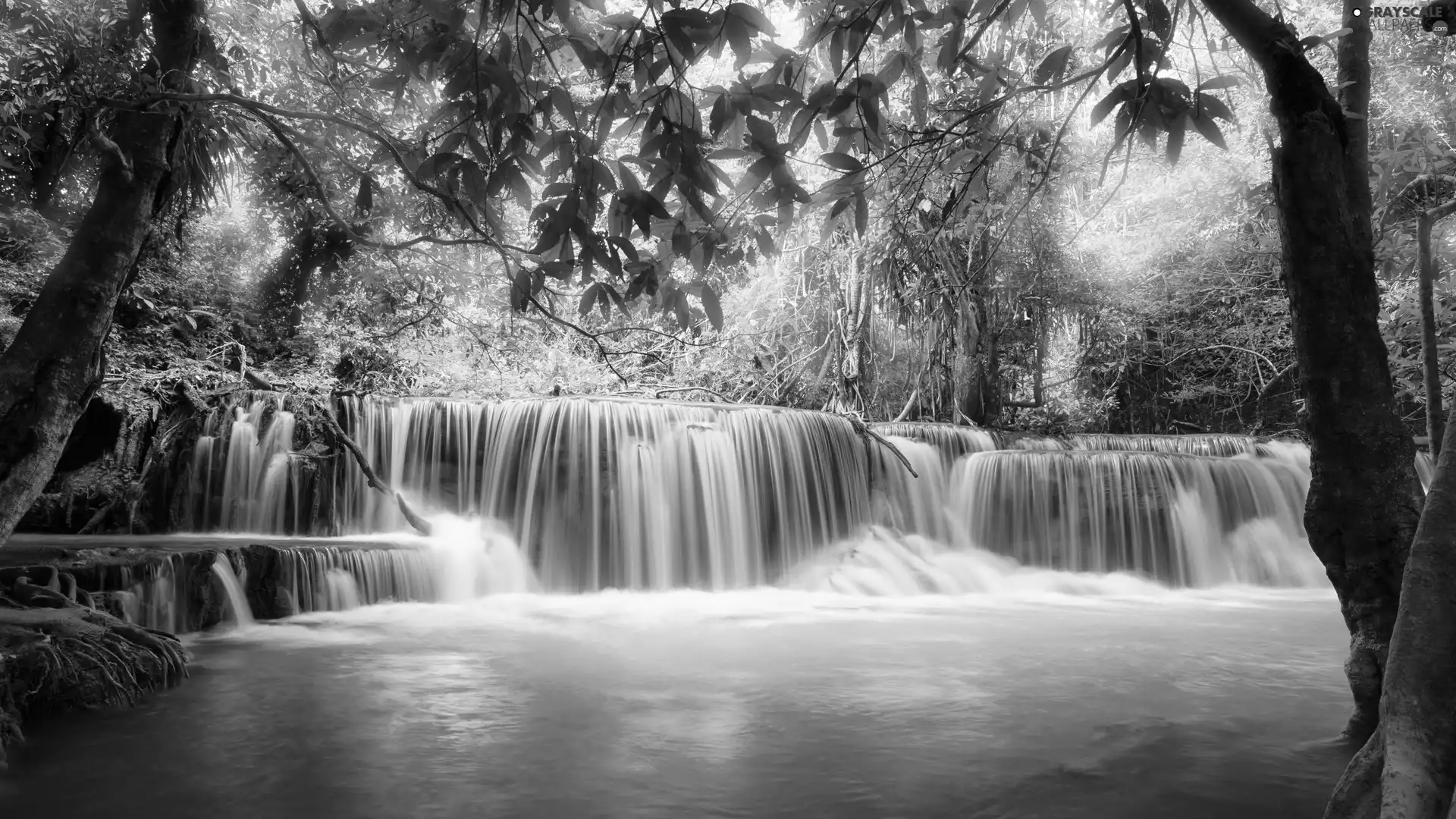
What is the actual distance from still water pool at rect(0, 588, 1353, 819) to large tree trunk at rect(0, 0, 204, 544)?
1.18 m

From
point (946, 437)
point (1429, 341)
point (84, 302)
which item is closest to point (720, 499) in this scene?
point (946, 437)

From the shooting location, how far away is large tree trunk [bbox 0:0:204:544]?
11.5 ft

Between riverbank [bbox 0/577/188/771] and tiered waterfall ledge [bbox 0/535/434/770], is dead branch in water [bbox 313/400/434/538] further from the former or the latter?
riverbank [bbox 0/577/188/771]

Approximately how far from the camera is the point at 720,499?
9898 millimetres

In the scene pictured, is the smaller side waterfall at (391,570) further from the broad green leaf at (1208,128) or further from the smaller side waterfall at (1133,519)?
the broad green leaf at (1208,128)

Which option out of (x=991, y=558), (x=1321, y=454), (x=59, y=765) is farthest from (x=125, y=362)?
(x=1321, y=454)

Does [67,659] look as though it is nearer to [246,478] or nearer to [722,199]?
[722,199]

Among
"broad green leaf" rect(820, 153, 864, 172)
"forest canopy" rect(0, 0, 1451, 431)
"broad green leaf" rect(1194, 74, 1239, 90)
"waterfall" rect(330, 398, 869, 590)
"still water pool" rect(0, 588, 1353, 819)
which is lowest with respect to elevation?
"still water pool" rect(0, 588, 1353, 819)

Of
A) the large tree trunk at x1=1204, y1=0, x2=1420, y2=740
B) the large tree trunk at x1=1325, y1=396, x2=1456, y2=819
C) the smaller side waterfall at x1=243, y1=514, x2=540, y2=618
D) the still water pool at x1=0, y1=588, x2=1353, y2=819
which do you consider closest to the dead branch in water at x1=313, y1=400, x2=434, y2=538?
the smaller side waterfall at x1=243, y1=514, x2=540, y2=618

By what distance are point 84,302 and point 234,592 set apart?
327 cm

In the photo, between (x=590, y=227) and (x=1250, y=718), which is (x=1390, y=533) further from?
(x=590, y=227)

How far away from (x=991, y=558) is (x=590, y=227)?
9.08 metres

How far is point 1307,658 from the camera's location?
5.79m

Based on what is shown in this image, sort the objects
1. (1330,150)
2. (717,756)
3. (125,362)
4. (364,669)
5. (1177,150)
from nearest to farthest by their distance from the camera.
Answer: (1177,150)
(1330,150)
(717,756)
(364,669)
(125,362)
